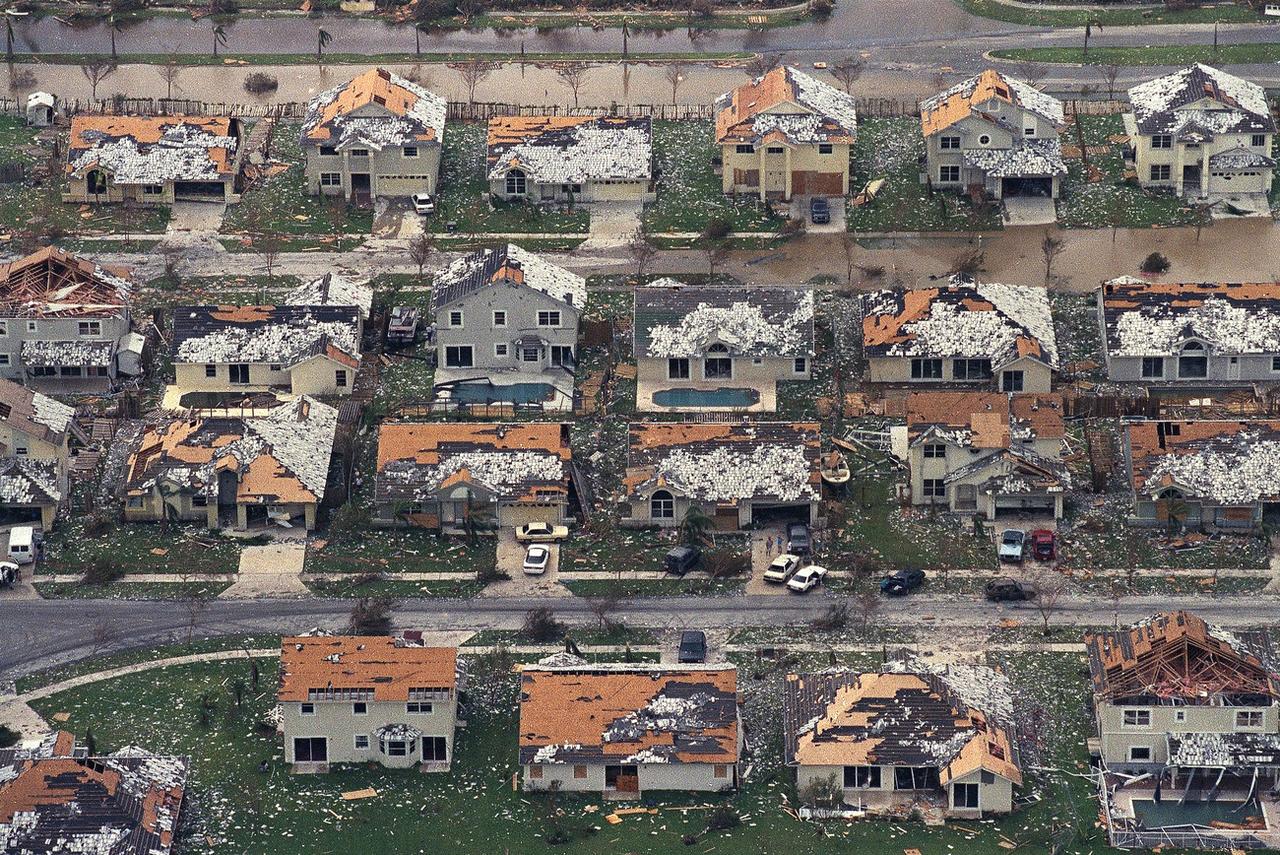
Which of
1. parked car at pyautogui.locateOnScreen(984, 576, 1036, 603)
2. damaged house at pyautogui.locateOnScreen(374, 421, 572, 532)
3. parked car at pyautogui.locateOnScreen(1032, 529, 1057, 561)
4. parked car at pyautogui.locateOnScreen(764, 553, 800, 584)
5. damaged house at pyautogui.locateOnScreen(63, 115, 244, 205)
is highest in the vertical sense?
damaged house at pyautogui.locateOnScreen(63, 115, 244, 205)

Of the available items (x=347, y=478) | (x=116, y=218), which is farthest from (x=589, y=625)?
(x=116, y=218)

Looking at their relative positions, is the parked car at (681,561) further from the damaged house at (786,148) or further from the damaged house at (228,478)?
the damaged house at (786,148)

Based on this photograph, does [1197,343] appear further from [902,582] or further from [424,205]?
[424,205]

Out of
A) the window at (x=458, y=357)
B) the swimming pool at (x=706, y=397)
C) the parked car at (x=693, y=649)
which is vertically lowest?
the parked car at (x=693, y=649)

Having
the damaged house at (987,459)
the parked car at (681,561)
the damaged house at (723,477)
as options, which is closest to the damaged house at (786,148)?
the damaged house at (987,459)

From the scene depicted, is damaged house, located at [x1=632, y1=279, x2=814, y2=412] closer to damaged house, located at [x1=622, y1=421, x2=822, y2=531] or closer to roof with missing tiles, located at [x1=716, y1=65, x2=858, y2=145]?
damaged house, located at [x1=622, y1=421, x2=822, y2=531]

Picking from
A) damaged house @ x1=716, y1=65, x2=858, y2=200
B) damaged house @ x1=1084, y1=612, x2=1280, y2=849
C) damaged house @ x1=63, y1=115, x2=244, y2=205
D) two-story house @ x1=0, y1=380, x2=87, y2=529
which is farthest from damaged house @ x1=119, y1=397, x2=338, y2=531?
damaged house @ x1=1084, y1=612, x2=1280, y2=849

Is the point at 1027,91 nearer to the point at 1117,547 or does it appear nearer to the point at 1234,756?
the point at 1117,547
